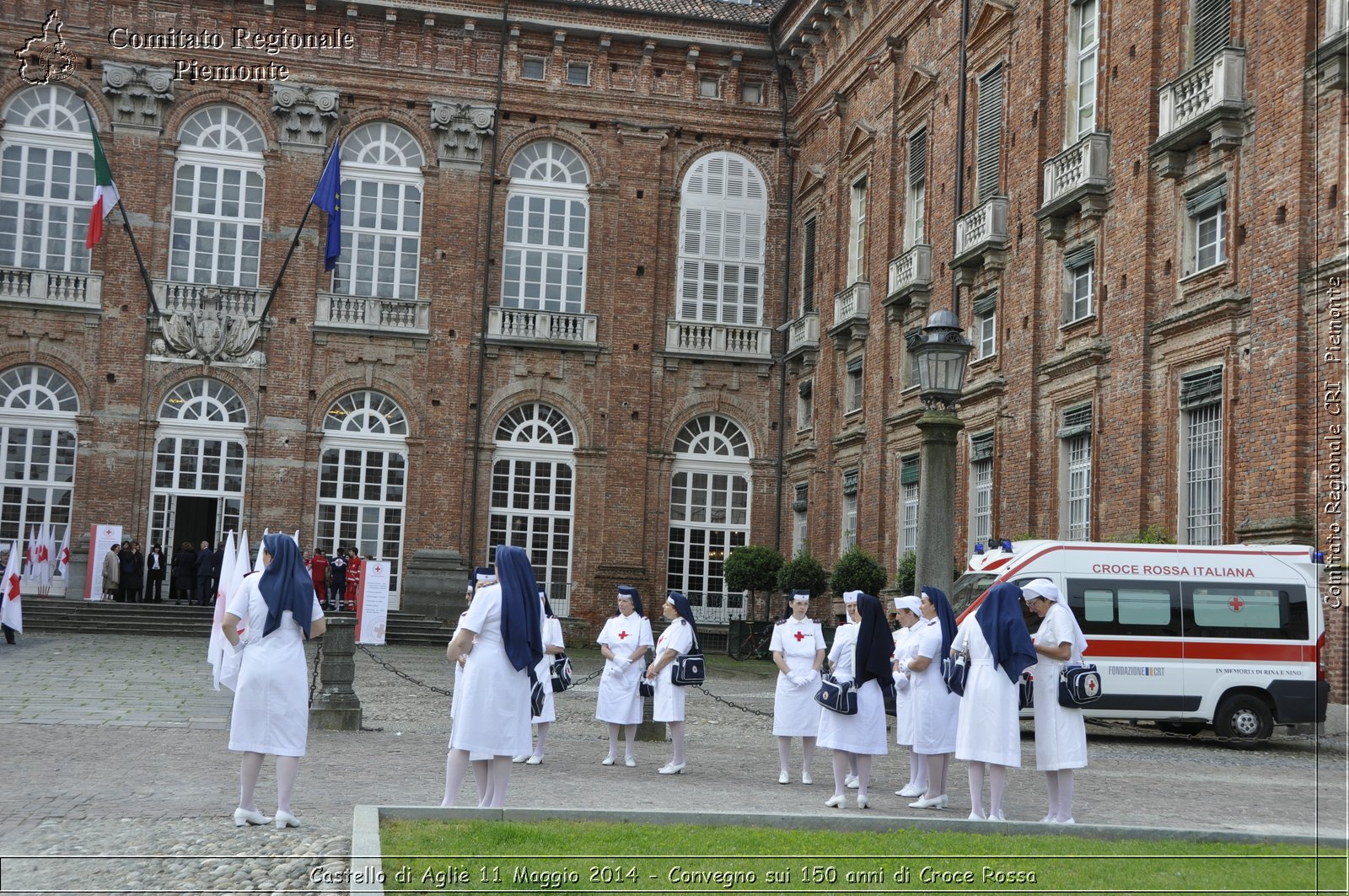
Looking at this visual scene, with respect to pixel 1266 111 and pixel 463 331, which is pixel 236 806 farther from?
pixel 463 331

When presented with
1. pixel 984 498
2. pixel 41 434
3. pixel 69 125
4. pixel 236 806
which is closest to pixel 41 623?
pixel 41 434

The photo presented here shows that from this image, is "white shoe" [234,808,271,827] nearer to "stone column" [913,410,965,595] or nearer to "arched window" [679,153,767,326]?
"stone column" [913,410,965,595]

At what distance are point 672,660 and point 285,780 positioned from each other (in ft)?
17.3

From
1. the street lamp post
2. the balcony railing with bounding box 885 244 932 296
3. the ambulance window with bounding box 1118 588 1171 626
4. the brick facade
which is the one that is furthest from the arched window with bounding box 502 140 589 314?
the ambulance window with bounding box 1118 588 1171 626

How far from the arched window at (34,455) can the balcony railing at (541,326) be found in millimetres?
9938

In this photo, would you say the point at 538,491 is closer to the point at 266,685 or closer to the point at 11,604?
the point at 11,604

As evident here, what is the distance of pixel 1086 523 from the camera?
23.5 metres

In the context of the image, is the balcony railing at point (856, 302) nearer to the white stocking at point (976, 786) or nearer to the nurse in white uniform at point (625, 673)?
the nurse in white uniform at point (625, 673)

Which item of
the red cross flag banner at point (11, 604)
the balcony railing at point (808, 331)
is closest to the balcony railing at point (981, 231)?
the balcony railing at point (808, 331)

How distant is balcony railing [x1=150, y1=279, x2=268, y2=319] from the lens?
1391 inches

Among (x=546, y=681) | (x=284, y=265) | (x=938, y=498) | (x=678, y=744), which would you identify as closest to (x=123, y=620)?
(x=284, y=265)

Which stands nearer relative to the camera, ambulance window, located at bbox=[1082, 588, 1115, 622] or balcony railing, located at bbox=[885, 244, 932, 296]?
ambulance window, located at bbox=[1082, 588, 1115, 622]

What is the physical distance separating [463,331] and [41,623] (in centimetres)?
1159

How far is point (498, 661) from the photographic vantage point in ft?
32.4
